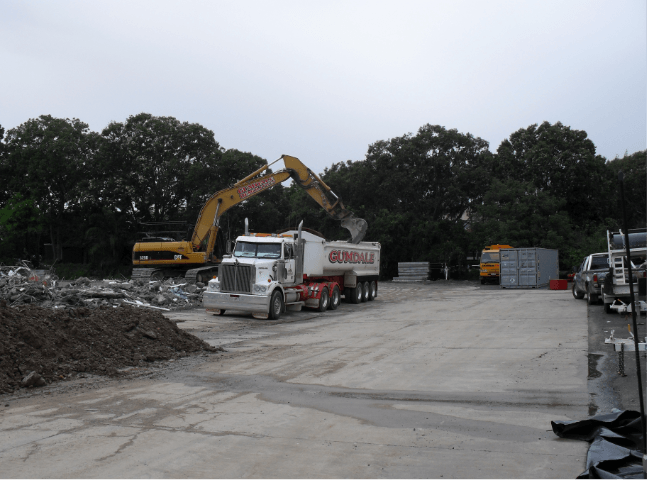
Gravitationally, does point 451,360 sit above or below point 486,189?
below

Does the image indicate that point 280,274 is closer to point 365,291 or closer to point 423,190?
point 365,291

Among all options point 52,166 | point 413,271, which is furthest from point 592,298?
point 52,166

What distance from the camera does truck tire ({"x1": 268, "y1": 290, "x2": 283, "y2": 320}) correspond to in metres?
19.7

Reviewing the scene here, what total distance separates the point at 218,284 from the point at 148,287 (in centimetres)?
732

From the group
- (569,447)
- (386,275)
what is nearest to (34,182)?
(386,275)

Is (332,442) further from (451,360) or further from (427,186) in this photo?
(427,186)

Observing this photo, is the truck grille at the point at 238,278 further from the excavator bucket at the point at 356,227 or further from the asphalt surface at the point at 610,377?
the asphalt surface at the point at 610,377

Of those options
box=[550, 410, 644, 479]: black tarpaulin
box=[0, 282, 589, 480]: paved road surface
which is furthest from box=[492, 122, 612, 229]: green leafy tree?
box=[550, 410, 644, 479]: black tarpaulin

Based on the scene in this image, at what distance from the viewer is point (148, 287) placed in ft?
85.3

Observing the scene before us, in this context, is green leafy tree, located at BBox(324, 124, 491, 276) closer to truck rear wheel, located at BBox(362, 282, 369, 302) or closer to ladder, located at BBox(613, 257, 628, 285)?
truck rear wheel, located at BBox(362, 282, 369, 302)

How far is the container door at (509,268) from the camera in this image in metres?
38.2

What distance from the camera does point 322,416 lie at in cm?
696

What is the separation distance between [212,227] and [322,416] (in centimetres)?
2412

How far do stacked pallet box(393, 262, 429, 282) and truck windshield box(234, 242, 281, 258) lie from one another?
1143 inches
